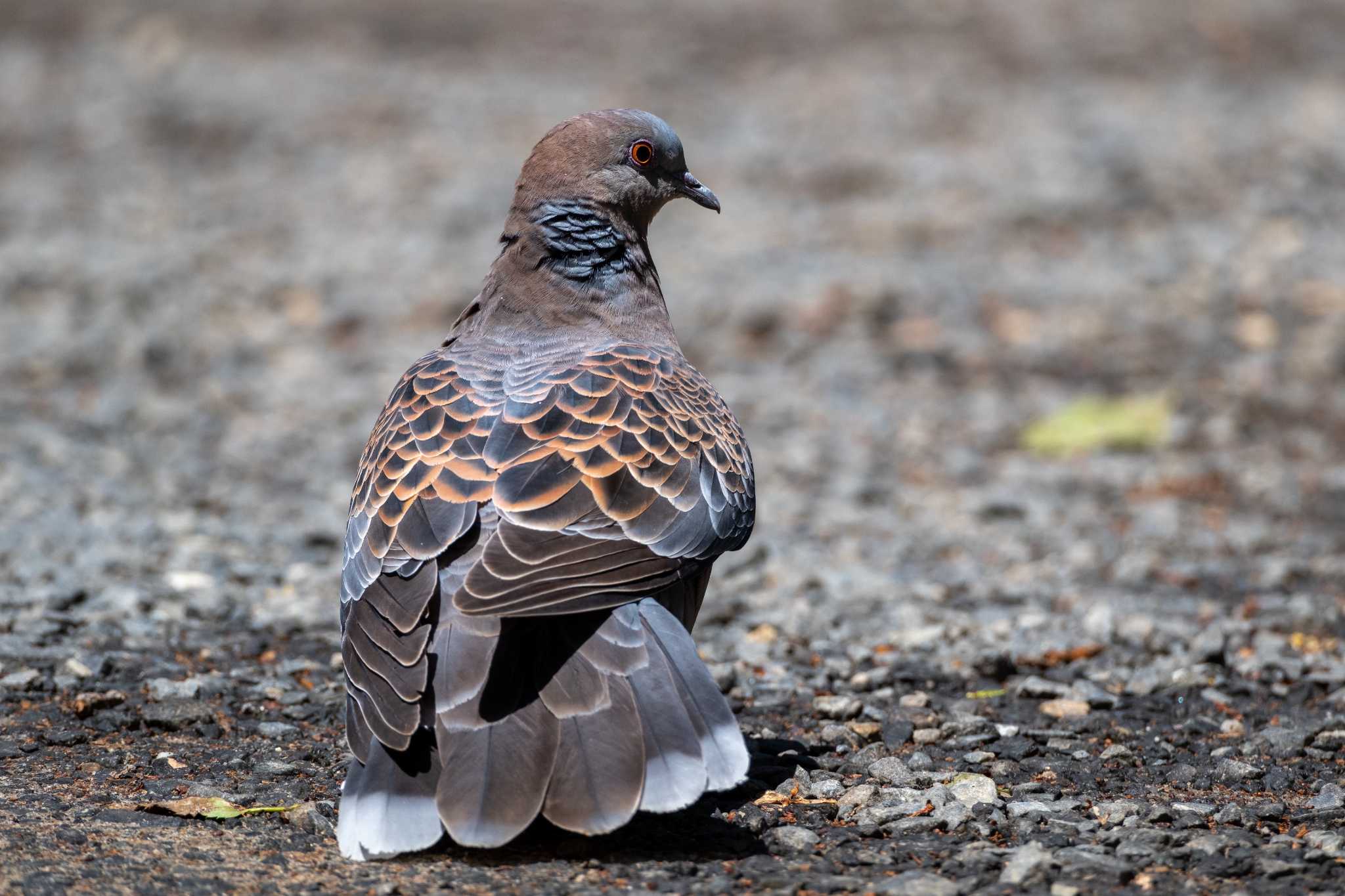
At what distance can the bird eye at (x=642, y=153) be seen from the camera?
5.90 metres

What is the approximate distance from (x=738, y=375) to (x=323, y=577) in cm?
426

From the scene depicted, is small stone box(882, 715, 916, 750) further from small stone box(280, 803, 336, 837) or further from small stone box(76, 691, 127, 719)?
small stone box(76, 691, 127, 719)

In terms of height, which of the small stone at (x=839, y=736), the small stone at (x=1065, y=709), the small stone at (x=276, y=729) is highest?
the small stone at (x=1065, y=709)

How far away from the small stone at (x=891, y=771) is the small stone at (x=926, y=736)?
285mm

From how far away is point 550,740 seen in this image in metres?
4.00

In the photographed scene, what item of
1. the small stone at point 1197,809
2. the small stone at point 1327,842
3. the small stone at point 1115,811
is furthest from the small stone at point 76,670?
the small stone at point 1327,842

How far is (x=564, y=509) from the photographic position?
14.2ft

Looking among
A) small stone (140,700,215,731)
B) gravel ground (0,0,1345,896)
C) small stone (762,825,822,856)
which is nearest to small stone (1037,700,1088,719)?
gravel ground (0,0,1345,896)

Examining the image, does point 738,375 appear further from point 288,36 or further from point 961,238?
point 288,36

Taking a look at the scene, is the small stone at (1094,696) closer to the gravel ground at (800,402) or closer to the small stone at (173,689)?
the gravel ground at (800,402)

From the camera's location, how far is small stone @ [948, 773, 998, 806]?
464 centimetres

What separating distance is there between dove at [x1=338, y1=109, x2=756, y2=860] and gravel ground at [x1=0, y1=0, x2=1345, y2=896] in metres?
0.27

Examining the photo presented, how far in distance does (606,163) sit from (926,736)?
98.3 inches

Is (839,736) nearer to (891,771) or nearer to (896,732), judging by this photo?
(896,732)
